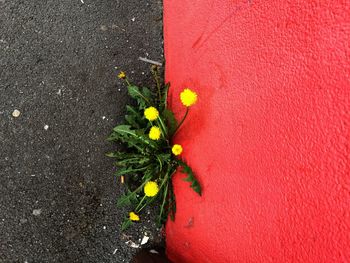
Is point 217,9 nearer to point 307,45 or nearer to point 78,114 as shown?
point 307,45

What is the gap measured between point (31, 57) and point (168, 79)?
904 mm

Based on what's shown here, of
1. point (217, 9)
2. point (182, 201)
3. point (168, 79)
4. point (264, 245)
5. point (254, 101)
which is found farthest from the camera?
point (168, 79)

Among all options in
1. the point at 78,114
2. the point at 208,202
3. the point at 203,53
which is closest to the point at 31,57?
the point at 78,114

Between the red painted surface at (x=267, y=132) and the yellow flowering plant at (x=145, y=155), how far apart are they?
0.41 ft

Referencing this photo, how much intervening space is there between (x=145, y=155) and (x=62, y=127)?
2.00 feet

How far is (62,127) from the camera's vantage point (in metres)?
2.17

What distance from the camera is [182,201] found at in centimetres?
191

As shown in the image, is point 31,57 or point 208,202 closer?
point 208,202

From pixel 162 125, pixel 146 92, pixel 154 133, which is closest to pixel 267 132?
pixel 154 133

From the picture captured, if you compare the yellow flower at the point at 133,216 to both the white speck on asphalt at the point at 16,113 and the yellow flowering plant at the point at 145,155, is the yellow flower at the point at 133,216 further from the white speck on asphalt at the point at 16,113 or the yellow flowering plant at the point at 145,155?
the white speck on asphalt at the point at 16,113

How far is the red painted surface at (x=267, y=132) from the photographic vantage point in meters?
0.84

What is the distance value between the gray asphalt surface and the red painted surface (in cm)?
56

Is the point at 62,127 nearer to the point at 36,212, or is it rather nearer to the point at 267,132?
the point at 36,212

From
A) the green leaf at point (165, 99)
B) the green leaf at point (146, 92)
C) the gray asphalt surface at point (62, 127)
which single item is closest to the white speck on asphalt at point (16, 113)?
the gray asphalt surface at point (62, 127)
